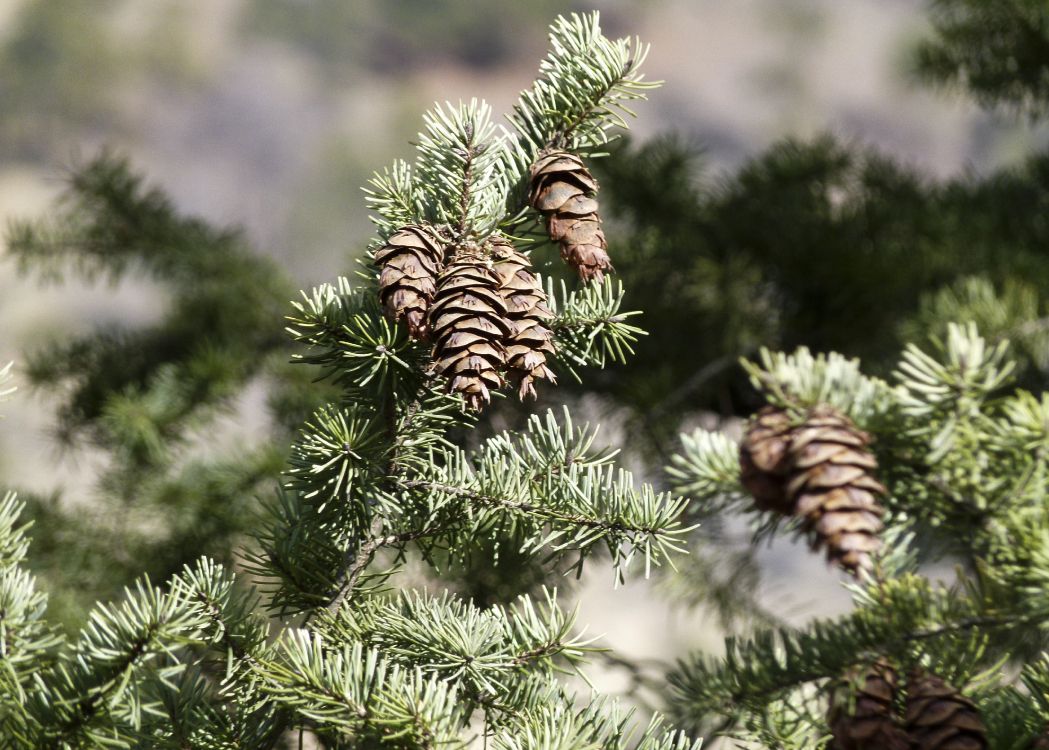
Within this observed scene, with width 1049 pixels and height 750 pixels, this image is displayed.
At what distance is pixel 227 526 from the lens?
2.40ft

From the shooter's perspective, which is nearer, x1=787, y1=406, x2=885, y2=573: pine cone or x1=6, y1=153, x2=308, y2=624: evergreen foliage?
x1=787, y1=406, x2=885, y2=573: pine cone

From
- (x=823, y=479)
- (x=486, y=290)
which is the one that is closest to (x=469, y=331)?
(x=486, y=290)

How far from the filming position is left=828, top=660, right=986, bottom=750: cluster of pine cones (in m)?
0.30

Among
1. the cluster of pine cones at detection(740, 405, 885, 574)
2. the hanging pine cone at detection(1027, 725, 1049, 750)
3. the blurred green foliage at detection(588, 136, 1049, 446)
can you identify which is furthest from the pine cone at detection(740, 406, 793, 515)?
the blurred green foliage at detection(588, 136, 1049, 446)

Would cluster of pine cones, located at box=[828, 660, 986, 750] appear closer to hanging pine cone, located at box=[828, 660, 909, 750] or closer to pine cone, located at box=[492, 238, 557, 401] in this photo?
hanging pine cone, located at box=[828, 660, 909, 750]

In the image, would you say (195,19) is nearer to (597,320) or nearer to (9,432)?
(9,432)

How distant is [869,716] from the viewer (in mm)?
323

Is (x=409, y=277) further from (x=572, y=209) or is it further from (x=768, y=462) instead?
(x=768, y=462)

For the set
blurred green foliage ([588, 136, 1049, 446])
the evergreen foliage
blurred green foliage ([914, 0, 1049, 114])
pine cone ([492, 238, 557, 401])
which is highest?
blurred green foliage ([914, 0, 1049, 114])

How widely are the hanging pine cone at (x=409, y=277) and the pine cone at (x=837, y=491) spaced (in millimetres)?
162

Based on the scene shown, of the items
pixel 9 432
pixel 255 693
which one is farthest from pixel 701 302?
pixel 9 432

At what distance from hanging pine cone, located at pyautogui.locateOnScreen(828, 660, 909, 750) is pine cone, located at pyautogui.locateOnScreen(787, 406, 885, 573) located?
0.04 metres

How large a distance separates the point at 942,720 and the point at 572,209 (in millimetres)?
194

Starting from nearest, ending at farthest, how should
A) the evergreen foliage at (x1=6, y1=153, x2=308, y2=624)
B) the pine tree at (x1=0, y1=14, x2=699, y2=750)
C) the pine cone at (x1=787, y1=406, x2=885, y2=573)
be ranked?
the pine tree at (x1=0, y1=14, x2=699, y2=750), the pine cone at (x1=787, y1=406, x2=885, y2=573), the evergreen foliage at (x1=6, y1=153, x2=308, y2=624)
